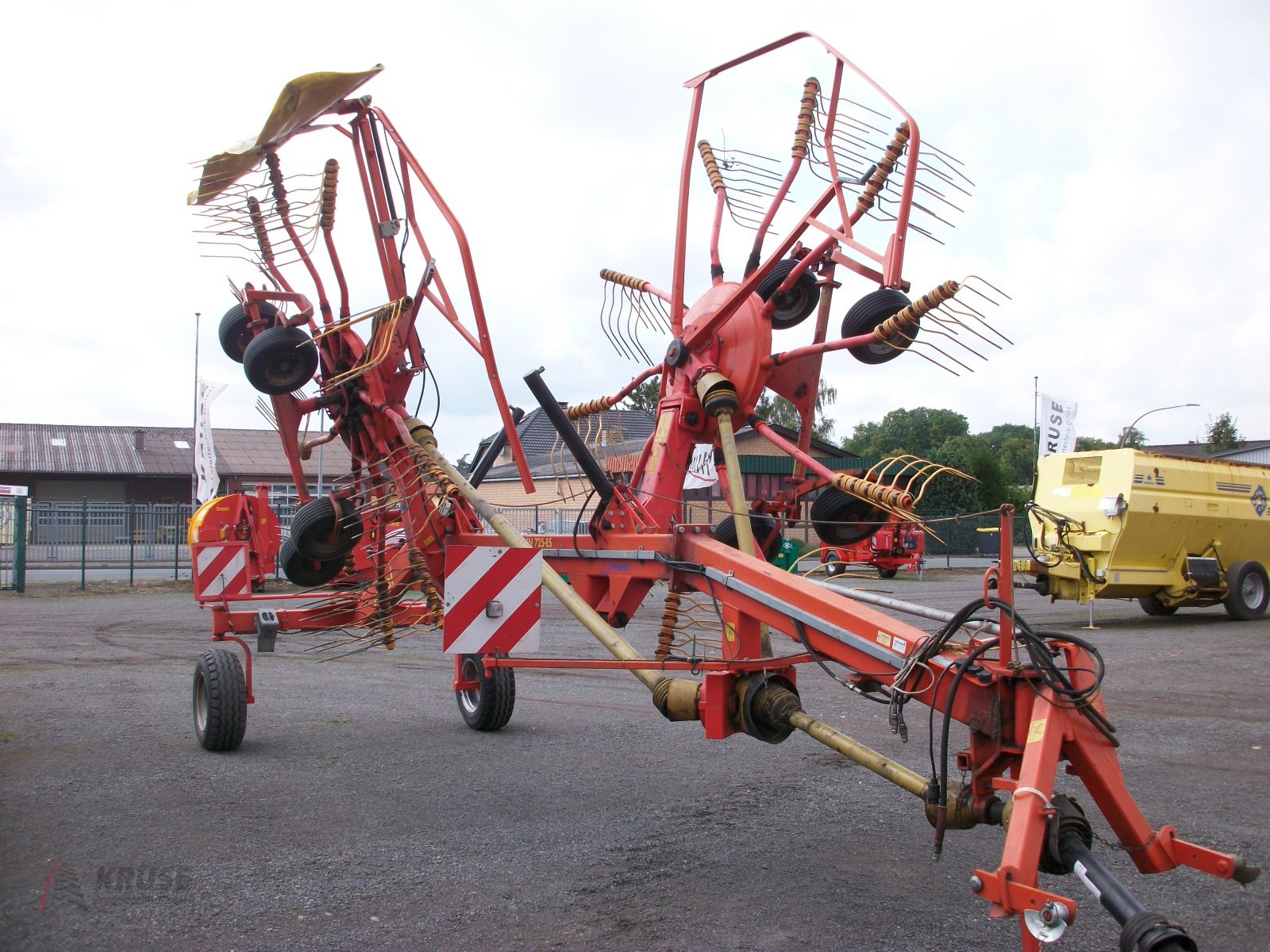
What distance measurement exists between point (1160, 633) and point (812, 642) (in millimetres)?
13267

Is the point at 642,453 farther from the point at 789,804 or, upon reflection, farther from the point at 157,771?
the point at 157,771

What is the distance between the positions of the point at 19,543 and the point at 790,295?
782 inches

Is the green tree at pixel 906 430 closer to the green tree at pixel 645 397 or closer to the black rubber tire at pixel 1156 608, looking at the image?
the black rubber tire at pixel 1156 608

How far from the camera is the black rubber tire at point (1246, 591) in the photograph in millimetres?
17422

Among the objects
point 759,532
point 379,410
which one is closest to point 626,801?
point 759,532

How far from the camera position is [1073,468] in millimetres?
17344

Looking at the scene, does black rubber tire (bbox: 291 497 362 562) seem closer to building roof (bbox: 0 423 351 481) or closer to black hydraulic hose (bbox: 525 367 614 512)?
black hydraulic hose (bbox: 525 367 614 512)

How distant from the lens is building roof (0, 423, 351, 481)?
161ft

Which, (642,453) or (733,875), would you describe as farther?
(642,453)

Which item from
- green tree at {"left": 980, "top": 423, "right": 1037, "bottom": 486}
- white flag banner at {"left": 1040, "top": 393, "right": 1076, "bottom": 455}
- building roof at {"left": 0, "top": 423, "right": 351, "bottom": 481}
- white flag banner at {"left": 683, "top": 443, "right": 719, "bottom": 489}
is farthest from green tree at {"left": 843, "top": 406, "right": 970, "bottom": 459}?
white flag banner at {"left": 683, "top": 443, "right": 719, "bottom": 489}

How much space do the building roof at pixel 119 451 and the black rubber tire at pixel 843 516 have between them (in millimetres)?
43741

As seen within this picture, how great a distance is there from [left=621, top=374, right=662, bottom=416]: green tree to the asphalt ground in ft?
7.94

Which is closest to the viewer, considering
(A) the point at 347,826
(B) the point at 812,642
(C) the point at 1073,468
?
(B) the point at 812,642

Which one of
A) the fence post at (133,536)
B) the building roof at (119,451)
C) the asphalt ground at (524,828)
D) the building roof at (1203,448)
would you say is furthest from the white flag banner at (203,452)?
the building roof at (1203,448)
